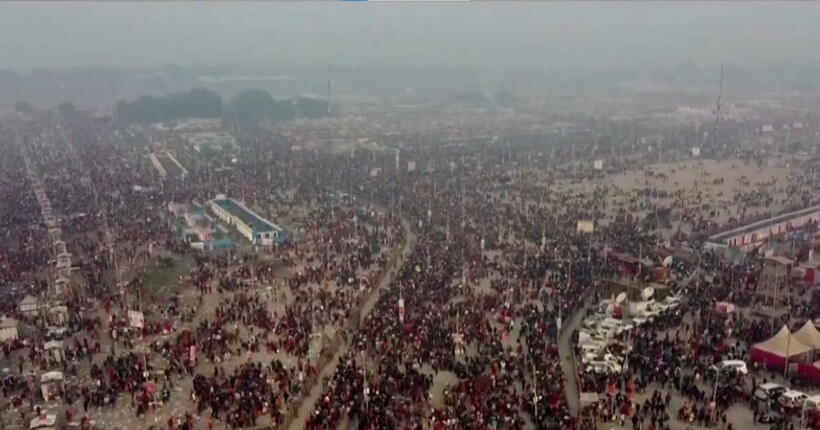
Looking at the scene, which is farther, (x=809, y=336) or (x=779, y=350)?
(x=809, y=336)

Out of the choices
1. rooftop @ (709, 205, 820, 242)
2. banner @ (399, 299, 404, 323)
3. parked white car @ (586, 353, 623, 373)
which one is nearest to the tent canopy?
parked white car @ (586, 353, 623, 373)

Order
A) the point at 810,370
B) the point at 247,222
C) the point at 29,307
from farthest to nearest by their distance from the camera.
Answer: the point at 247,222, the point at 29,307, the point at 810,370

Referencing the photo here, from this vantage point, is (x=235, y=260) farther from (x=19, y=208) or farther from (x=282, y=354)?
(x=19, y=208)

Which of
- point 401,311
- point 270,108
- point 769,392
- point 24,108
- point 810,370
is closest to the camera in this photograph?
point 769,392

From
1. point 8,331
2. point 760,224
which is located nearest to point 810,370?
point 760,224

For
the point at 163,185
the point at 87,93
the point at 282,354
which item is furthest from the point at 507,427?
the point at 87,93

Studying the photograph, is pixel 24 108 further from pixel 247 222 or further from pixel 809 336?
pixel 809 336

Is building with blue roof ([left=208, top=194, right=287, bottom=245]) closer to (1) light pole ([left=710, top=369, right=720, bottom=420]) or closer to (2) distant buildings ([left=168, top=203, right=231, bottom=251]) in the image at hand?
(2) distant buildings ([left=168, top=203, right=231, bottom=251])

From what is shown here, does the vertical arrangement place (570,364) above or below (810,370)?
below
